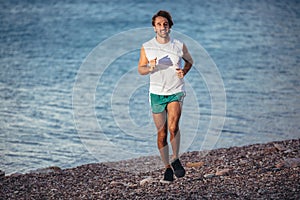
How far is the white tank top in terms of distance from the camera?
773cm

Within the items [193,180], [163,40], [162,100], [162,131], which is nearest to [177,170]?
[193,180]

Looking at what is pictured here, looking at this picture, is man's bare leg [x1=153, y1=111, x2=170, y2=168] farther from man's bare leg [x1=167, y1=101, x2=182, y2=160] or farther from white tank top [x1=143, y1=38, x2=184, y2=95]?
white tank top [x1=143, y1=38, x2=184, y2=95]

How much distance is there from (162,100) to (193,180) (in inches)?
41.4

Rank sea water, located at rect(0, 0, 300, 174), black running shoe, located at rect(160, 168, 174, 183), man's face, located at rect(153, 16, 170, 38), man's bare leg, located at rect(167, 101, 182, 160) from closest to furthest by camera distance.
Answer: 1. man's face, located at rect(153, 16, 170, 38)
2. man's bare leg, located at rect(167, 101, 182, 160)
3. black running shoe, located at rect(160, 168, 174, 183)
4. sea water, located at rect(0, 0, 300, 174)

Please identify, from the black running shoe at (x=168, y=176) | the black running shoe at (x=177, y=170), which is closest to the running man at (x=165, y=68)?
the black running shoe at (x=177, y=170)

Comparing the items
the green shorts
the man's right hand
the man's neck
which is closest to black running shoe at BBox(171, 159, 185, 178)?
the green shorts

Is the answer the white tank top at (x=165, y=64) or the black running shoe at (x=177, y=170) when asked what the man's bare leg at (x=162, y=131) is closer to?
the black running shoe at (x=177, y=170)

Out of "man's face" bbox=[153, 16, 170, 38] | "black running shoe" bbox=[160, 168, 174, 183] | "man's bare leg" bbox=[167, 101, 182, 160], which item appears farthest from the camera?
"black running shoe" bbox=[160, 168, 174, 183]

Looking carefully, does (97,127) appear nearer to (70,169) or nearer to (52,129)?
(52,129)

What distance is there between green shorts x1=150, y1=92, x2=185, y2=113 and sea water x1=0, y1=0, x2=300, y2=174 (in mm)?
2853

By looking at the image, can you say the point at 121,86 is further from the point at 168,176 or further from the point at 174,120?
the point at 174,120

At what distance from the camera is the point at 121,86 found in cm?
1627

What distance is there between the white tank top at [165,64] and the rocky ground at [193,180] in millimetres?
1110

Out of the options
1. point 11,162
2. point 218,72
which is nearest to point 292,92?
point 218,72
